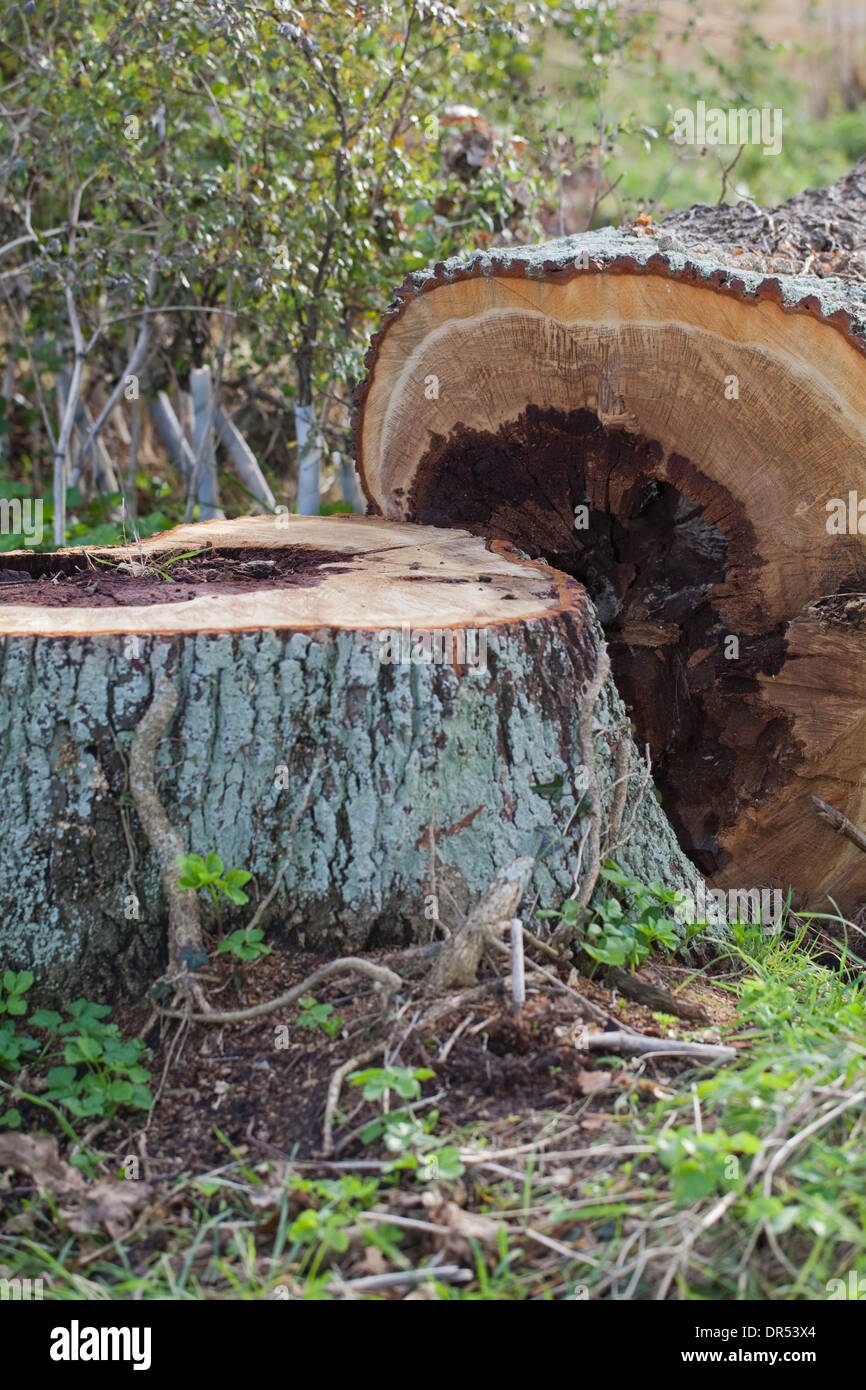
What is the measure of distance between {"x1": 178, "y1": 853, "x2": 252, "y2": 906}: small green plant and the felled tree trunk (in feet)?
4.77

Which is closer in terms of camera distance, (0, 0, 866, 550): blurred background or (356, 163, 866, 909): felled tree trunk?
(356, 163, 866, 909): felled tree trunk

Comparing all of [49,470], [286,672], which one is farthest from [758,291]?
[49,470]

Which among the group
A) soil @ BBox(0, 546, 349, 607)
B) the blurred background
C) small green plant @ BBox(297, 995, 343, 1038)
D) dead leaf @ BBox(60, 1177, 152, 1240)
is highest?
the blurred background

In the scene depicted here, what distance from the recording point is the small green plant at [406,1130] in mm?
1642

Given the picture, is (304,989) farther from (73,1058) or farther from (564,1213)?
(564,1213)

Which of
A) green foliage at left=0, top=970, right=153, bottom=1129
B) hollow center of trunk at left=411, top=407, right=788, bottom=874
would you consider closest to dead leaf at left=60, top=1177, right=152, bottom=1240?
green foliage at left=0, top=970, right=153, bottom=1129

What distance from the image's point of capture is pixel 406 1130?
66.6 inches

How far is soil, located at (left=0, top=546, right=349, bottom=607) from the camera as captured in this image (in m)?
2.27

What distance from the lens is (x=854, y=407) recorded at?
8.05 feet

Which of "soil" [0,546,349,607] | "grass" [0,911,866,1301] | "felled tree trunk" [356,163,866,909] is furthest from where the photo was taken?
"felled tree trunk" [356,163,866,909]

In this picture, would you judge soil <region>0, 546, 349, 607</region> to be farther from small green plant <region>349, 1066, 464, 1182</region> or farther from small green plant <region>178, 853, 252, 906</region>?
small green plant <region>349, 1066, 464, 1182</region>

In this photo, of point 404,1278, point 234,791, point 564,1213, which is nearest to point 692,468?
point 234,791
